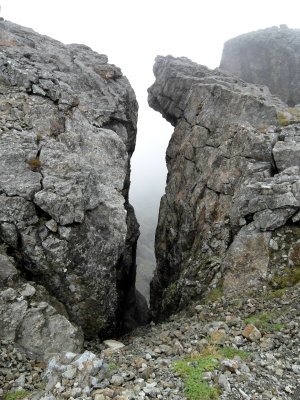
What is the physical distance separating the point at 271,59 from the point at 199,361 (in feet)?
269

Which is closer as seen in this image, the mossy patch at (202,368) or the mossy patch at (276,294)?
the mossy patch at (202,368)

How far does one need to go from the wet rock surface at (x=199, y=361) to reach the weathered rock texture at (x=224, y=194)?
12.7ft

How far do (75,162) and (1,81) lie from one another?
1188 centimetres

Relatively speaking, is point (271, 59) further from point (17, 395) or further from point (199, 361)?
point (17, 395)

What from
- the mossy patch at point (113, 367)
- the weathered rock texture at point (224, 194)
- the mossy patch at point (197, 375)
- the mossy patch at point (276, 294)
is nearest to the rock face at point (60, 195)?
the mossy patch at point (113, 367)

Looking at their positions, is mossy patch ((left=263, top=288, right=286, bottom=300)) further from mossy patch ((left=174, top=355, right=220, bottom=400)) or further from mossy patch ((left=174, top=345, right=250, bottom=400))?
mossy patch ((left=174, top=355, right=220, bottom=400))

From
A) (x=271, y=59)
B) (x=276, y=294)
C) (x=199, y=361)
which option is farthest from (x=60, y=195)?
(x=271, y=59)

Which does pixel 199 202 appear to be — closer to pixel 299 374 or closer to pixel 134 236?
pixel 134 236

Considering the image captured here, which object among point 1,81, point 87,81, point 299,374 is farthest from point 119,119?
point 299,374

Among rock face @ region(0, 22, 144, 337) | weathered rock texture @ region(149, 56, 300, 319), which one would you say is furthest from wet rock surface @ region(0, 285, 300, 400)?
rock face @ region(0, 22, 144, 337)

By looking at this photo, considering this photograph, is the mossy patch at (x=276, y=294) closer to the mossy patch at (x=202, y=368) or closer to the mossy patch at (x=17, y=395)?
the mossy patch at (x=202, y=368)

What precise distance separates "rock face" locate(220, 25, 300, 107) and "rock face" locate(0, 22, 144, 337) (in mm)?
60064

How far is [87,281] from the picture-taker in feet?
78.1

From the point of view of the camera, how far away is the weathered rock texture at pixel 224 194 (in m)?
25.5
